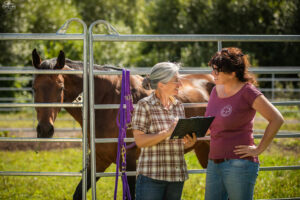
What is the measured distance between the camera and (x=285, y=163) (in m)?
6.91

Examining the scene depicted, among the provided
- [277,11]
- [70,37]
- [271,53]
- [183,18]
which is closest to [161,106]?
[70,37]

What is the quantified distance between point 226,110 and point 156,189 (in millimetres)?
849

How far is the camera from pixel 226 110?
103 inches

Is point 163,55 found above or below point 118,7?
below

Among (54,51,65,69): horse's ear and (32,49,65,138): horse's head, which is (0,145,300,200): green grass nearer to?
(32,49,65,138): horse's head

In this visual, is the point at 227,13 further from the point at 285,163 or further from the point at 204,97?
the point at 204,97

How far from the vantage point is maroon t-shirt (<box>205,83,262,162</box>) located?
8.41ft

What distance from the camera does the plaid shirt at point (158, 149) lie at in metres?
2.58

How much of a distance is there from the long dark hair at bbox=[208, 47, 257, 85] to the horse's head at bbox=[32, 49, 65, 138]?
1.92 meters

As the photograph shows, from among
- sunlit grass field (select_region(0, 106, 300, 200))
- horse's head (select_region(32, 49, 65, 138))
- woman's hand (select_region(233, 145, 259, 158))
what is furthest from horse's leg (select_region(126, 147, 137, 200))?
woman's hand (select_region(233, 145, 259, 158))

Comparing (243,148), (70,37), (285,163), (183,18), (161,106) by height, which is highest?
(183,18)

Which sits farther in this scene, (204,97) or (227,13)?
(227,13)

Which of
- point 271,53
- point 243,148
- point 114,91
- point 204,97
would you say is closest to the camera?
point 243,148

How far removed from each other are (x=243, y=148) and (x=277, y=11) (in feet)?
72.5
